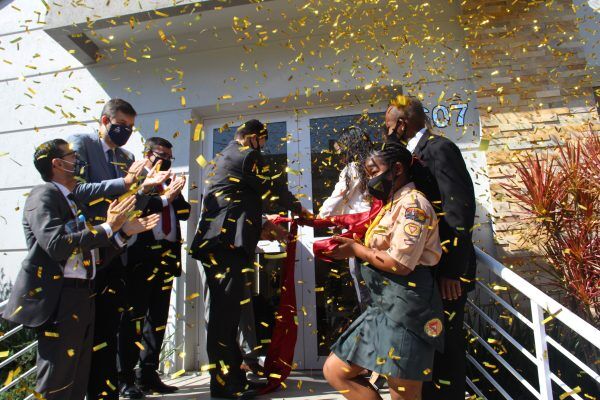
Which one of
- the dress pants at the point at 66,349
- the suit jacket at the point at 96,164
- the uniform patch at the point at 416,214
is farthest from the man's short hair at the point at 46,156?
the uniform patch at the point at 416,214

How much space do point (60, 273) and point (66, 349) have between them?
0.45m

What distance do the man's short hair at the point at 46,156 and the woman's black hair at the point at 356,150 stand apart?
2.22 meters

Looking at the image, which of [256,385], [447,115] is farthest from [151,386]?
[447,115]

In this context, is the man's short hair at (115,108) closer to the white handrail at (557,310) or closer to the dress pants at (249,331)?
the dress pants at (249,331)

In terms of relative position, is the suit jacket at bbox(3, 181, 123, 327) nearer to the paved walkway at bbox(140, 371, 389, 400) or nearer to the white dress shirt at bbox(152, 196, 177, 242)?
the white dress shirt at bbox(152, 196, 177, 242)

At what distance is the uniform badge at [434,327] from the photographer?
2.36m

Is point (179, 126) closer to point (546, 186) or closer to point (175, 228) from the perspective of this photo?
point (175, 228)

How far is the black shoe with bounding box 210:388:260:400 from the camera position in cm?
346

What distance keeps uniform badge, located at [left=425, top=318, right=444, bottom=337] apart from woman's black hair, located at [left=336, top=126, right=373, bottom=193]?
1.66 metres

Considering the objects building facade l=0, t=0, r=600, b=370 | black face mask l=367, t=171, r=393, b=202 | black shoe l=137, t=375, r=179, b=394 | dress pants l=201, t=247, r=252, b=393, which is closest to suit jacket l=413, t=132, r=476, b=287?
black face mask l=367, t=171, r=393, b=202

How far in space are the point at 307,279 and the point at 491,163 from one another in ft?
7.14

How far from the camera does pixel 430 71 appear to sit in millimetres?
4809

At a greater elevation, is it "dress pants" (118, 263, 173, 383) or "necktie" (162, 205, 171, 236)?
"necktie" (162, 205, 171, 236)

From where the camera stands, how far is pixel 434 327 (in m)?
2.38
